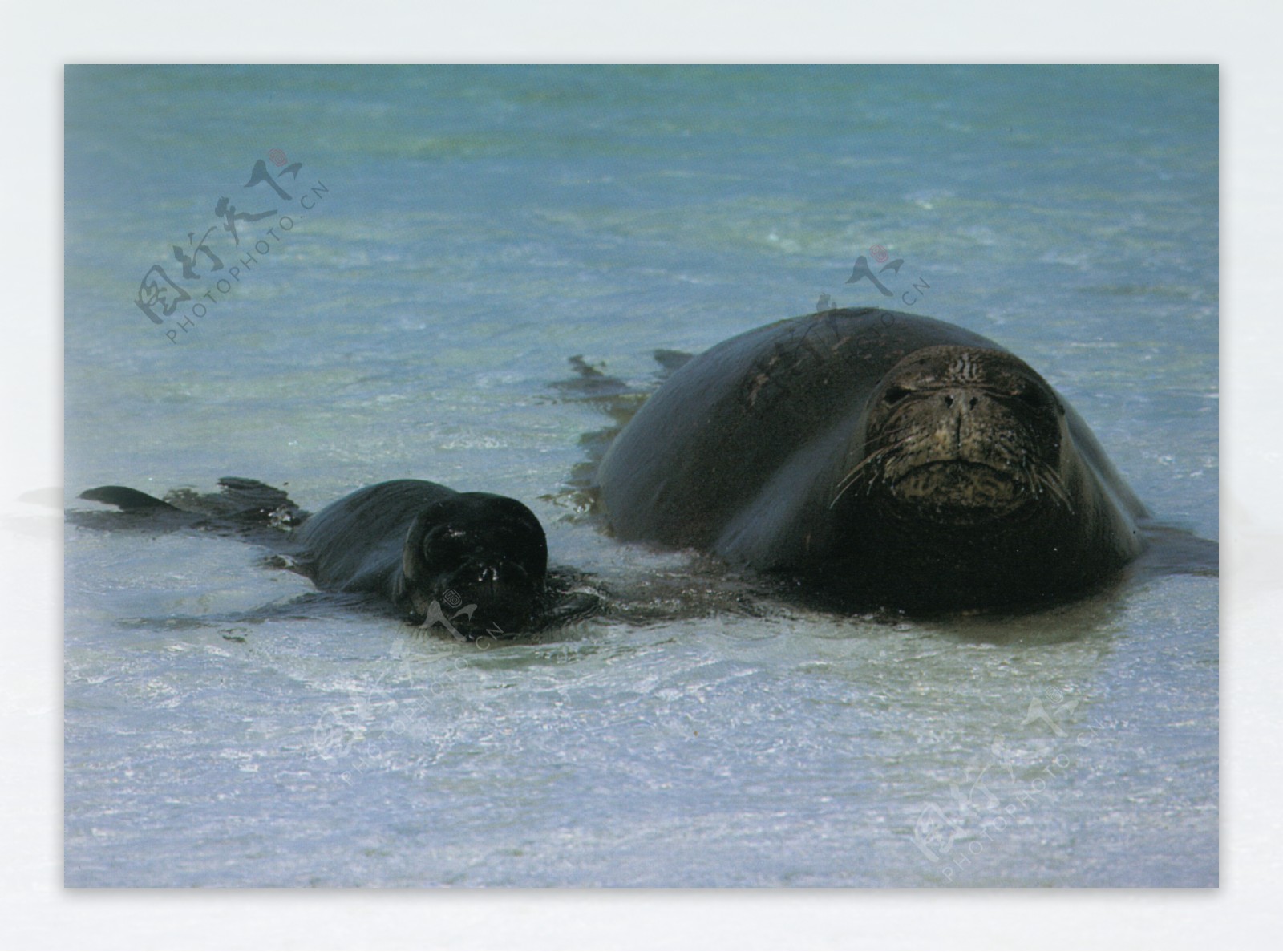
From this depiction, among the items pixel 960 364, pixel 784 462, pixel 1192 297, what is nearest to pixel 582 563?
pixel 784 462

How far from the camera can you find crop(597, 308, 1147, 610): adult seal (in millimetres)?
4680

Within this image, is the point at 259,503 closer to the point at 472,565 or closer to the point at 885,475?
the point at 472,565

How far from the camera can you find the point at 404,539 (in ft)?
16.9

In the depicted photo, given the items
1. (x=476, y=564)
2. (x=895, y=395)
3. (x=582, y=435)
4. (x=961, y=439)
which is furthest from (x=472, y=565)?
(x=582, y=435)

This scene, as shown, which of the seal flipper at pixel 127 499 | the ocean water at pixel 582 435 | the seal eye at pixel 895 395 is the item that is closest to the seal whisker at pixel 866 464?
the seal eye at pixel 895 395

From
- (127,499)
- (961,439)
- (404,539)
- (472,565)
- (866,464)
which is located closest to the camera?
(961,439)

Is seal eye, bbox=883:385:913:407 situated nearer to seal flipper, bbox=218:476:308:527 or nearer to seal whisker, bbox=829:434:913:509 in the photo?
seal whisker, bbox=829:434:913:509

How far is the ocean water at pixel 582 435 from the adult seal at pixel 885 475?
0.16 m

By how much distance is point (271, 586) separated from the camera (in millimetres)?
5371

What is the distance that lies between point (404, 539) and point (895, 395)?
1487mm

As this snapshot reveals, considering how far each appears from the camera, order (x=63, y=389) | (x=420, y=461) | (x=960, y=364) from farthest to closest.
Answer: (x=420, y=461) < (x=63, y=389) < (x=960, y=364)

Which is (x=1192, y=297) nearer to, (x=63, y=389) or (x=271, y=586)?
(x=271, y=586)

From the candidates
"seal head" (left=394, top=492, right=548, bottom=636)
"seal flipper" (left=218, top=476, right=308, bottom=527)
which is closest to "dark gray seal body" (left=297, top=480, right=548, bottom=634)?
"seal head" (left=394, top=492, right=548, bottom=636)

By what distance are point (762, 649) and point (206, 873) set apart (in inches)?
62.7
